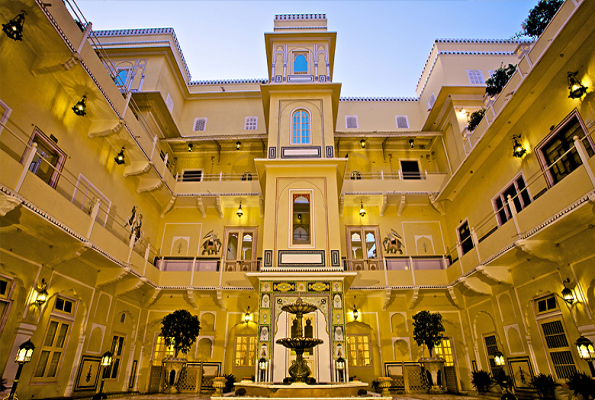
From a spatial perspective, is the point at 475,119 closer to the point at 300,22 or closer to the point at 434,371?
the point at 300,22

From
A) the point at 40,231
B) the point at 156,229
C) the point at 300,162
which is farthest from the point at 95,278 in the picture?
the point at 300,162

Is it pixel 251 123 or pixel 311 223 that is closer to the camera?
pixel 311 223

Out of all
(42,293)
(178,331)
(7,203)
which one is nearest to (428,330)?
(178,331)

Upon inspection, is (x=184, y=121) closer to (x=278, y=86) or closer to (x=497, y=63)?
(x=278, y=86)

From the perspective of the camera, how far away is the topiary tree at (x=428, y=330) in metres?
11.6

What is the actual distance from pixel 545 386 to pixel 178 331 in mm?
10447

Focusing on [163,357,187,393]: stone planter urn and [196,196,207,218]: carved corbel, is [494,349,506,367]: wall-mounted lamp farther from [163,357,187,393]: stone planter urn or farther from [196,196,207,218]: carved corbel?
[196,196,207,218]: carved corbel

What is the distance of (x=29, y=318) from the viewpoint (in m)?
8.64

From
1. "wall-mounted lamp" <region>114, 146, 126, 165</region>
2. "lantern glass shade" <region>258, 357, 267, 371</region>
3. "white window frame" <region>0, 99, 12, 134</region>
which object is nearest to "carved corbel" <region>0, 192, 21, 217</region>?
"white window frame" <region>0, 99, 12, 134</region>

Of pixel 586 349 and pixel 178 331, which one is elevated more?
pixel 178 331

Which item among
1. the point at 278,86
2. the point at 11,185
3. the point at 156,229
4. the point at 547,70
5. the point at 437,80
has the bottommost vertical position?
the point at 11,185

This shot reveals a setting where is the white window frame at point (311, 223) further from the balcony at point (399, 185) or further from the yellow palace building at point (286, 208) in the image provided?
the balcony at point (399, 185)

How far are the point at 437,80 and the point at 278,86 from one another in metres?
7.66

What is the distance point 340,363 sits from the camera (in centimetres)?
975
